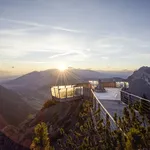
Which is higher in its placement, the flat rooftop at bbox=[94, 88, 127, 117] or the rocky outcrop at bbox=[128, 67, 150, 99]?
the flat rooftop at bbox=[94, 88, 127, 117]

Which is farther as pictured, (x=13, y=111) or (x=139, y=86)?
(x=13, y=111)

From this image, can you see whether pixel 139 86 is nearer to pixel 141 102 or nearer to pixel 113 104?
pixel 113 104

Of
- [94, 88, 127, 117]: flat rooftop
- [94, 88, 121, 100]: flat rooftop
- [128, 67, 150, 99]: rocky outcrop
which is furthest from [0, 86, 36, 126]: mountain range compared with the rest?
[94, 88, 127, 117]: flat rooftop

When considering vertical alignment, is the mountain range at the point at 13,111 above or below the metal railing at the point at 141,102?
below

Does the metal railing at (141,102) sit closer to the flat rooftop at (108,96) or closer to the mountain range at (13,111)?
the flat rooftop at (108,96)

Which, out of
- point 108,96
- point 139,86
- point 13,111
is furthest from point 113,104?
point 13,111

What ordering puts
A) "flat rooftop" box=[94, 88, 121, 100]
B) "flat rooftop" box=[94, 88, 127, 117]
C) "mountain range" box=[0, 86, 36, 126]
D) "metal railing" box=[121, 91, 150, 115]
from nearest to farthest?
"metal railing" box=[121, 91, 150, 115], "flat rooftop" box=[94, 88, 127, 117], "flat rooftop" box=[94, 88, 121, 100], "mountain range" box=[0, 86, 36, 126]

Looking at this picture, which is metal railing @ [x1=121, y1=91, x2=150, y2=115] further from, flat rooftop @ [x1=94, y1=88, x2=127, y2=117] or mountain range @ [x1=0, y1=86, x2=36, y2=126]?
mountain range @ [x1=0, y1=86, x2=36, y2=126]

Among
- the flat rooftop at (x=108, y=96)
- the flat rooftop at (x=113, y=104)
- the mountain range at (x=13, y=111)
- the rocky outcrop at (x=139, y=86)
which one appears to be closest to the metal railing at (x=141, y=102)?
the flat rooftop at (x=113, y=104)

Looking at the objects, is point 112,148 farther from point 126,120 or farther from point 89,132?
point 89,132

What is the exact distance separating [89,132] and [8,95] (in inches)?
6019

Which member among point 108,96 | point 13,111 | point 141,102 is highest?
point 141,102

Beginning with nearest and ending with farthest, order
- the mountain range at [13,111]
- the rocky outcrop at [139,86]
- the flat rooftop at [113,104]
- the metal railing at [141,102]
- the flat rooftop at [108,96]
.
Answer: the metal railing at [141,102], the flat rooftop at [113,104], the flat rooftop at [108,96], the rocky outcrop at [139,86], the mountain range at [13,111]

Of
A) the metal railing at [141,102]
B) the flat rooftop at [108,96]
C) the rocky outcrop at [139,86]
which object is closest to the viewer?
the metal railing at [141,102]
